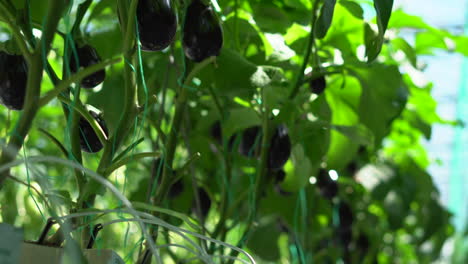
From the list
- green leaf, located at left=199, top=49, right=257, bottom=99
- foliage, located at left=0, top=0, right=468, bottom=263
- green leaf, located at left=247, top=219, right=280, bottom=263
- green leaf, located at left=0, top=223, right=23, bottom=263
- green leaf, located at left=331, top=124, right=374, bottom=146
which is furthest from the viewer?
green leaf, located at left=247, top=219, right=280, bottom=263

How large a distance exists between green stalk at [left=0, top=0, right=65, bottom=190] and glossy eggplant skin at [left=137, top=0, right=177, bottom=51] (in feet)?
0.29

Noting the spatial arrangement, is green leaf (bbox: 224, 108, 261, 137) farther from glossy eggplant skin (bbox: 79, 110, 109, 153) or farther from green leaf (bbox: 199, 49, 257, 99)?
glossy eggplant skin (bbox: 79, 110, 109, 153)

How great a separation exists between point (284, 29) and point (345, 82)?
0.15 metres

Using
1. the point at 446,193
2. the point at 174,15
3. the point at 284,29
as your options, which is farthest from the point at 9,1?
the point at 446,193

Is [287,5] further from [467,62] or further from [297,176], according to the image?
[467,62]

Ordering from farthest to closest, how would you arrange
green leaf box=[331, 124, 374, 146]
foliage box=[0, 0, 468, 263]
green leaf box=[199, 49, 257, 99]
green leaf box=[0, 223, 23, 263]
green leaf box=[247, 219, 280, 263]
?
green leaf box=[247, 219, 280, 263]
green leaf box=[331, 124, 374, 146]
green leaf box=[199, 49, 257, 99]
foliage box=[0, 0, 468, 263]
green leaf box=[0, 223, 23, 263]

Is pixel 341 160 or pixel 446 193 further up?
pixel 341 160

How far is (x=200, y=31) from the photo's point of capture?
50 cm

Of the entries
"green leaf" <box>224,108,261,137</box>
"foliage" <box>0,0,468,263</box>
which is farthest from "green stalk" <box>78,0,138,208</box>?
"green leaf" <box>224,108,261,137</box>

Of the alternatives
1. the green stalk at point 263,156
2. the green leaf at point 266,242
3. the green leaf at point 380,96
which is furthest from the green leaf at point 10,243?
the green leaf at point 266,242

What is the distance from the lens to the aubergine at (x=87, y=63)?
0.50 metres

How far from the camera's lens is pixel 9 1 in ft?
1.49

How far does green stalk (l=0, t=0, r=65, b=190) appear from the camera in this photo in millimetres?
349

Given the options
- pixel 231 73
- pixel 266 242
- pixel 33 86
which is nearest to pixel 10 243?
pixel 33 86
